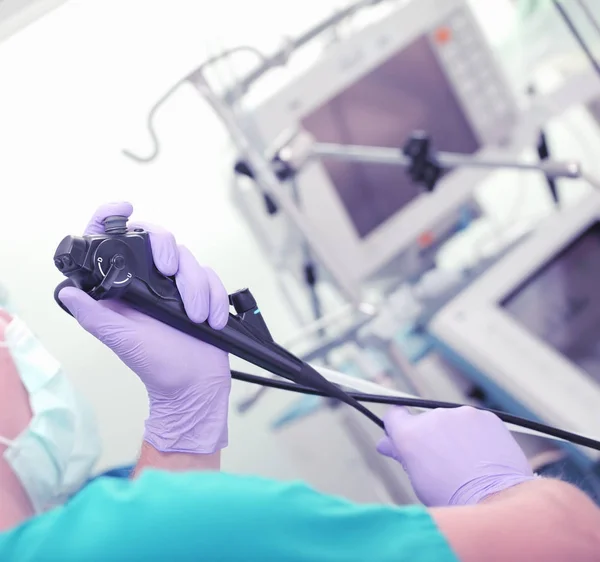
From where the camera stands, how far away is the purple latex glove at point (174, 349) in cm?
71

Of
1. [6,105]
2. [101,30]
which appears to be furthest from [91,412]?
[101,30]

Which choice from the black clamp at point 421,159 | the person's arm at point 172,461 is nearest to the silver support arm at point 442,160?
the black clamp at point 421,159

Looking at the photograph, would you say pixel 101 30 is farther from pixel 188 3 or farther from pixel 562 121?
pixel 562 121

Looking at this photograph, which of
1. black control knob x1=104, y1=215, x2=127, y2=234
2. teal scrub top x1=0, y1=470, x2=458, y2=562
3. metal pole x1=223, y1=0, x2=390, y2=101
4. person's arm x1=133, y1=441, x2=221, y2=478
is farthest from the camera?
metal pole x1=223, y1=0, x2=390, y2=101

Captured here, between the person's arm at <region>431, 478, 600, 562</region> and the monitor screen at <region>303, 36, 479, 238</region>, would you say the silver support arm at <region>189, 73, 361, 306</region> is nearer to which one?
the monitor screen at <region>303, 36, 479, 238</region>

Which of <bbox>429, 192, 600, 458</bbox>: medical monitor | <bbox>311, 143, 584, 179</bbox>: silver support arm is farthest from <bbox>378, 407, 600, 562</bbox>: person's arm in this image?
<bbox>311, 143, 584, 179</bbox>: silver support arm

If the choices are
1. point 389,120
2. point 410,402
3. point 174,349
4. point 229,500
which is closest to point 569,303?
point 389,120

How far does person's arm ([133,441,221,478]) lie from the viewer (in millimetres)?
813

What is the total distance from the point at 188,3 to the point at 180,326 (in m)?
0.79

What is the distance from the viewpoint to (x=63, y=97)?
0.94 meters

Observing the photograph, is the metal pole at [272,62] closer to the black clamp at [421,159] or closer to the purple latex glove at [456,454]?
the black clamp at [421,159]

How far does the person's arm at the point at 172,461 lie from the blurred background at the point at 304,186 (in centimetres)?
29

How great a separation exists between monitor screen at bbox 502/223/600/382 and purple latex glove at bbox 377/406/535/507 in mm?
552

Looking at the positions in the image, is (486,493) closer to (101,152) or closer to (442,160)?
(442,160)
